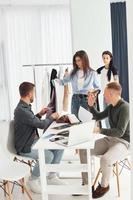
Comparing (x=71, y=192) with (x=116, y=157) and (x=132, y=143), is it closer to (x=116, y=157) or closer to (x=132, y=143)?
(x=116, y=157)

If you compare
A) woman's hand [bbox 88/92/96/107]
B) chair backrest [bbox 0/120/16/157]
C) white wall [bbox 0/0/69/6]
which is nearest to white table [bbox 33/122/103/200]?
chair backrest [bbox 0/120/16/157]

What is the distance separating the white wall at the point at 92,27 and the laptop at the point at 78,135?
214 cm

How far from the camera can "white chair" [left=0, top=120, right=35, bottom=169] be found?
2.87m

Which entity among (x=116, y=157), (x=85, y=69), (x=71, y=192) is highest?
(x=85, y=69)

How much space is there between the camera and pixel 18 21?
542cm

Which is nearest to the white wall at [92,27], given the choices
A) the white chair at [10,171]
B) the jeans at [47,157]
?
the jeans at [47,157]

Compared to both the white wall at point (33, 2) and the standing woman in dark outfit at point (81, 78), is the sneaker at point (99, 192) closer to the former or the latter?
the standing woman in dark outfit at point (81, 78)

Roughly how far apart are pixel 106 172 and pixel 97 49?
2267mm

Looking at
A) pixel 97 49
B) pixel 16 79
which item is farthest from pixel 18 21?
pixel 97 49

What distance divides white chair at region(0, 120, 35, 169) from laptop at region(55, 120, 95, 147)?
0.55 meters

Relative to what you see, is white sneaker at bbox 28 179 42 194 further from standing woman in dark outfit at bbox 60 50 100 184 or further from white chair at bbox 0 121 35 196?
standing woman in dark outfit at bbox 60 50 100 184

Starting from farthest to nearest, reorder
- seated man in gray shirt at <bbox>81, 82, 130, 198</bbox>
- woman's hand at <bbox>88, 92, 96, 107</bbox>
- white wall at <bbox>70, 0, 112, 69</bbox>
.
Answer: white wall at <bbox>70, 0, 112, 69</bbox> < woman's hand at <bbox>88, 92, 96, 107</bbox> < seated man in gray shirt at <bbox>81, 82, 130, 198</bbox>

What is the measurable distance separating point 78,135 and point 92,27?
7.90 feet

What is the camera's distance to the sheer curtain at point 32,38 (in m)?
5.41
